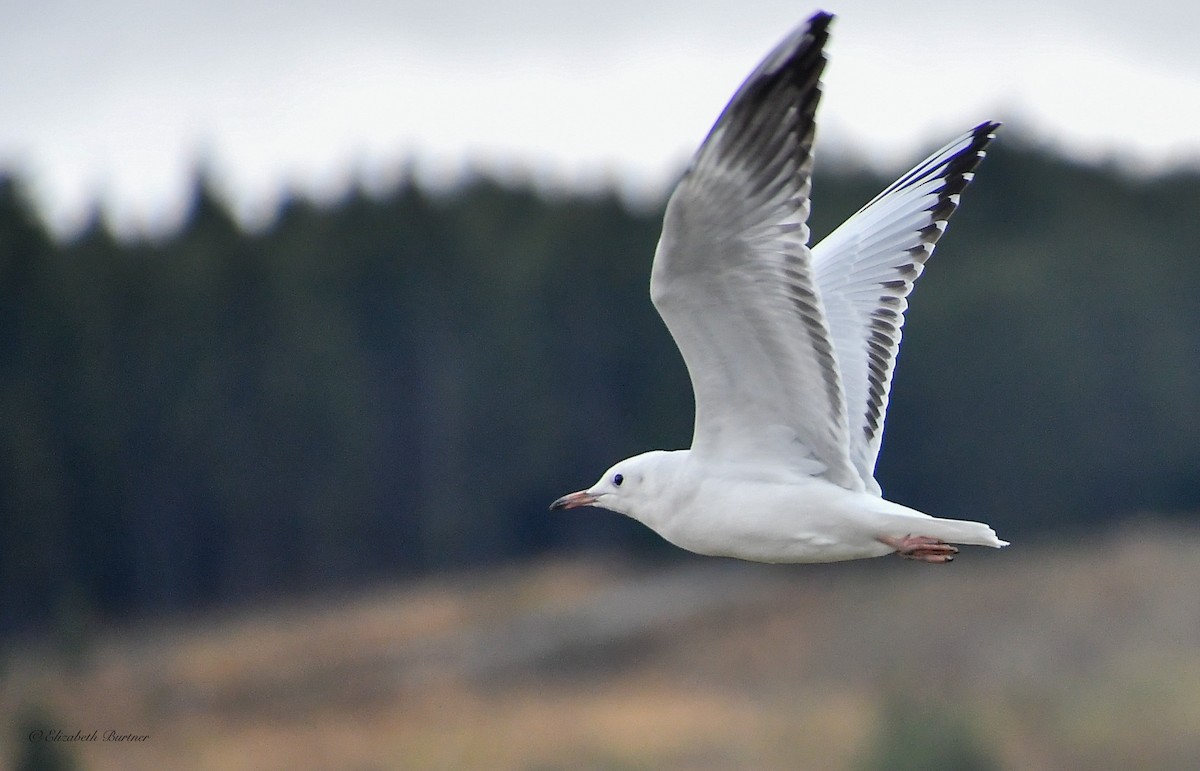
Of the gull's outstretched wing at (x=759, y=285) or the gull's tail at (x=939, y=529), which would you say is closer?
the gull's outstretched wing at (x=759, y=285)

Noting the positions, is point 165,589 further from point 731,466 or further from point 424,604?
point 731,466

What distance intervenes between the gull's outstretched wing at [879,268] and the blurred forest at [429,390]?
31.4m

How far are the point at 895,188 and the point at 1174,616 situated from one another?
28.8 meters

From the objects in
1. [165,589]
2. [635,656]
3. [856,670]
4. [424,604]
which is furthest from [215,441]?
[856,670]

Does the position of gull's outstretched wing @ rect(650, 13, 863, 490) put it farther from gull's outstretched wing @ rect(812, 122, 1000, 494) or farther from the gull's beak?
gull's outstretched wing @ rect(812, 122, 1000, 494)

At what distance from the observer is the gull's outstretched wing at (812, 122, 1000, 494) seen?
7.85 meters

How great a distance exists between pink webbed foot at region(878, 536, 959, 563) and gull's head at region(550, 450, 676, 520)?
3.26ft

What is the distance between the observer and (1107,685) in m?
30.5

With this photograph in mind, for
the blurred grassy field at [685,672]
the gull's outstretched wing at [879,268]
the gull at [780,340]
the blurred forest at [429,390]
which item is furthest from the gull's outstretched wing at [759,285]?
the blurred forest at [429,390]

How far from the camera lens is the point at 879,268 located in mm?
8133

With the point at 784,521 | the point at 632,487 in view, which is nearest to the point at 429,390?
the point at 632,487

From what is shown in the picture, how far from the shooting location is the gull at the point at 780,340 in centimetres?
617

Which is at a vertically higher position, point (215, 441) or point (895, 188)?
point (895, 188)

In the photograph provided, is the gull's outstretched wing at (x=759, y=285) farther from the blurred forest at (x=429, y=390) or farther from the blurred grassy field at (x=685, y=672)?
the blurred forest at (x=429, y=390)
